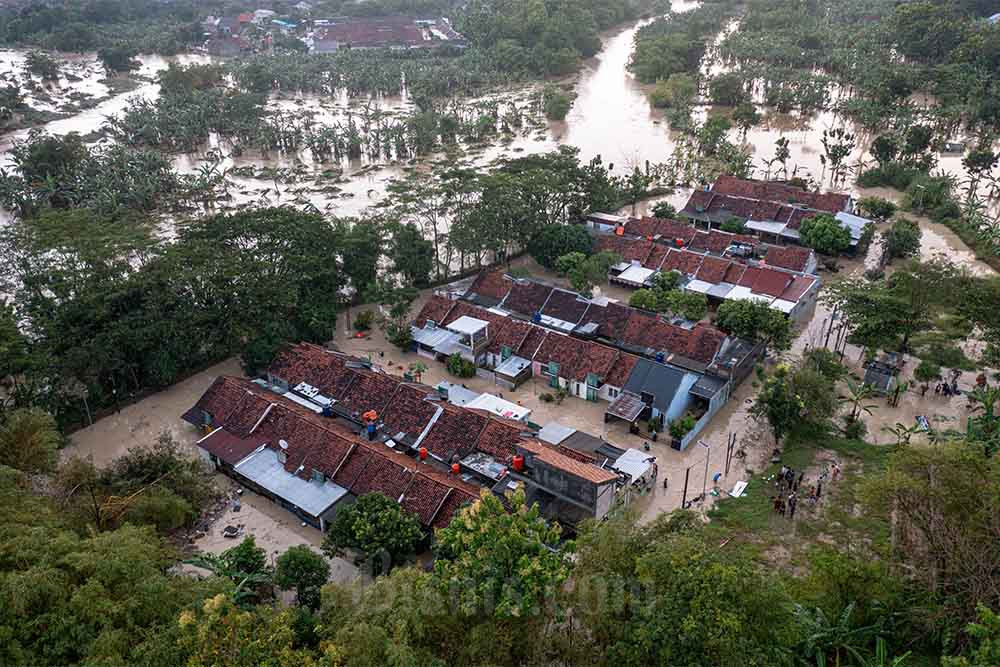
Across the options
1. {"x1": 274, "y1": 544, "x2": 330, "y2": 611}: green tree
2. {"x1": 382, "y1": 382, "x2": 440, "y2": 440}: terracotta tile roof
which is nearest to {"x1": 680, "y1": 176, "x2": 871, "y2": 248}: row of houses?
{"x1": 382, "y1": 382, "x2": 440, "y2": 440}: terracotta tile roof

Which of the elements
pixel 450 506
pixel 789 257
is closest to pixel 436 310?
pixel 450 506

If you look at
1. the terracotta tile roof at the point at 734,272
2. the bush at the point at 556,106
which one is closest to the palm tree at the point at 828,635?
the terracotta tile roof at the point at 734,272

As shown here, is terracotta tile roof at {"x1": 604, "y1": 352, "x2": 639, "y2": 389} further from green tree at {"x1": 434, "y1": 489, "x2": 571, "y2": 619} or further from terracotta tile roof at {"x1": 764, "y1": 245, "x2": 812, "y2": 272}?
terracotta tile roof at {"x1": 764, "y1": 245, "x2": 812, "y2": 272}

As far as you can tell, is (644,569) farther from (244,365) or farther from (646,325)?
(244,365)

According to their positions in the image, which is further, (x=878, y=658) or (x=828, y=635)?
(x=828, y=635)

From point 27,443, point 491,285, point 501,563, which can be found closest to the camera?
point 501,563

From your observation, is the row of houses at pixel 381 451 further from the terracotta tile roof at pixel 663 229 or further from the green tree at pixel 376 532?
the terracotta tile roof at pixel 663 229

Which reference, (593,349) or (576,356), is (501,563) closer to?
(576,356)

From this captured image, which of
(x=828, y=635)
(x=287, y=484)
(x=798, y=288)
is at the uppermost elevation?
(x=828, y=635)
